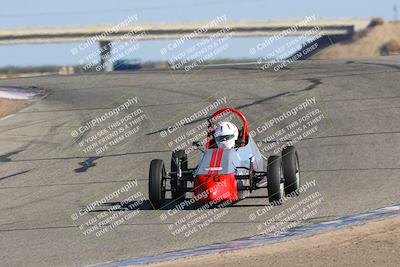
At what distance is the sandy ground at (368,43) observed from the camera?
78713 millimetres

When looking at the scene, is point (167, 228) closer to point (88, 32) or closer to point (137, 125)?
point (137, 125)

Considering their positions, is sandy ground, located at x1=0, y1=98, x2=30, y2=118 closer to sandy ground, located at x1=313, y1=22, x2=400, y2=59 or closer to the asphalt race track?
the asphalt race track

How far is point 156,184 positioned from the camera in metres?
12.6

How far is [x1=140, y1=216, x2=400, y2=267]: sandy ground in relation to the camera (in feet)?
27.9

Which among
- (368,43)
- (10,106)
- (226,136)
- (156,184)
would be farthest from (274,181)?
(368,43)

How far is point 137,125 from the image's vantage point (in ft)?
68.6

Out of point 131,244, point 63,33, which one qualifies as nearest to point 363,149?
point 131,244

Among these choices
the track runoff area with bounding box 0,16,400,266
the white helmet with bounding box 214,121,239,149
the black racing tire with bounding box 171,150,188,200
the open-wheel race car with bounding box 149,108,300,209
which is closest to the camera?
the track runoff area with bounding box 0,16,400,266

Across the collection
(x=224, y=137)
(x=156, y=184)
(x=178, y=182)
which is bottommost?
(x=178, y=182)

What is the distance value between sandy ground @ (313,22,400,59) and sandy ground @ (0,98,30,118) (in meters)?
52.0

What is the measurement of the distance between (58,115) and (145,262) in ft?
47.5

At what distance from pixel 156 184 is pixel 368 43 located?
72.0m

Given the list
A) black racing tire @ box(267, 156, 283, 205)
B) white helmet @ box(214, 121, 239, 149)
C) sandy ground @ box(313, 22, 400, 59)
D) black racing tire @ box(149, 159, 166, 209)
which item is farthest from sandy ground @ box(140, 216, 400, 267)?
sandy ground @ box(313, 22, 400, 59)

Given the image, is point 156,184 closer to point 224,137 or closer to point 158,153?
point 224,137
